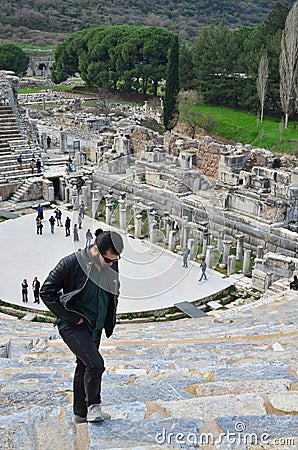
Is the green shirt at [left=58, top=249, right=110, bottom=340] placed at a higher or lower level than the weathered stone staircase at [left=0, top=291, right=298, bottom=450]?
higher

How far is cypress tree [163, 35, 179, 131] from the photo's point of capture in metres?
37.2

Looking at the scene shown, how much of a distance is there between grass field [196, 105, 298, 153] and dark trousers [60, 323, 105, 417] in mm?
29653

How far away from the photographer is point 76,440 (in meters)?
3.67

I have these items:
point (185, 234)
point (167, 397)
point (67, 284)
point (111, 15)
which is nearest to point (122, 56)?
point (185, 234)

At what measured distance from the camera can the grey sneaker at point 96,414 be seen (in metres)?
3.96

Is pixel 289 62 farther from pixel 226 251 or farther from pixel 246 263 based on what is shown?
pixel 246 263

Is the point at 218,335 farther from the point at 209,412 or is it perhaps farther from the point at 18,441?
the point at 18,441


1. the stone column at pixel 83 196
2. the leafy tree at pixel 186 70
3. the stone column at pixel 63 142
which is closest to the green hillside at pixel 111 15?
the leafy tree at pixel 186 70

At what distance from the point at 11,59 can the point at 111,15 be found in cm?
5731

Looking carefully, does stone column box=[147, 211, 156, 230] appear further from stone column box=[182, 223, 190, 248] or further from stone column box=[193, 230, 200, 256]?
stone column box=[193, 230, 200, 256]

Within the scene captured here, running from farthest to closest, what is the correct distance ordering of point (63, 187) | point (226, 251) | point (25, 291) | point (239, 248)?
point (63, 187) → point (239, 248) → point (226, 251) → point (25, 291)

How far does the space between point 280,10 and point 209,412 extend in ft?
150

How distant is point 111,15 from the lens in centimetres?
11331

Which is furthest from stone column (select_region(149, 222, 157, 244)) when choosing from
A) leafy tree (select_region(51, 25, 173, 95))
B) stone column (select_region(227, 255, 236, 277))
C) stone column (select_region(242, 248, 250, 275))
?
leafy tree (select_region(51, 25, 173, 95))
